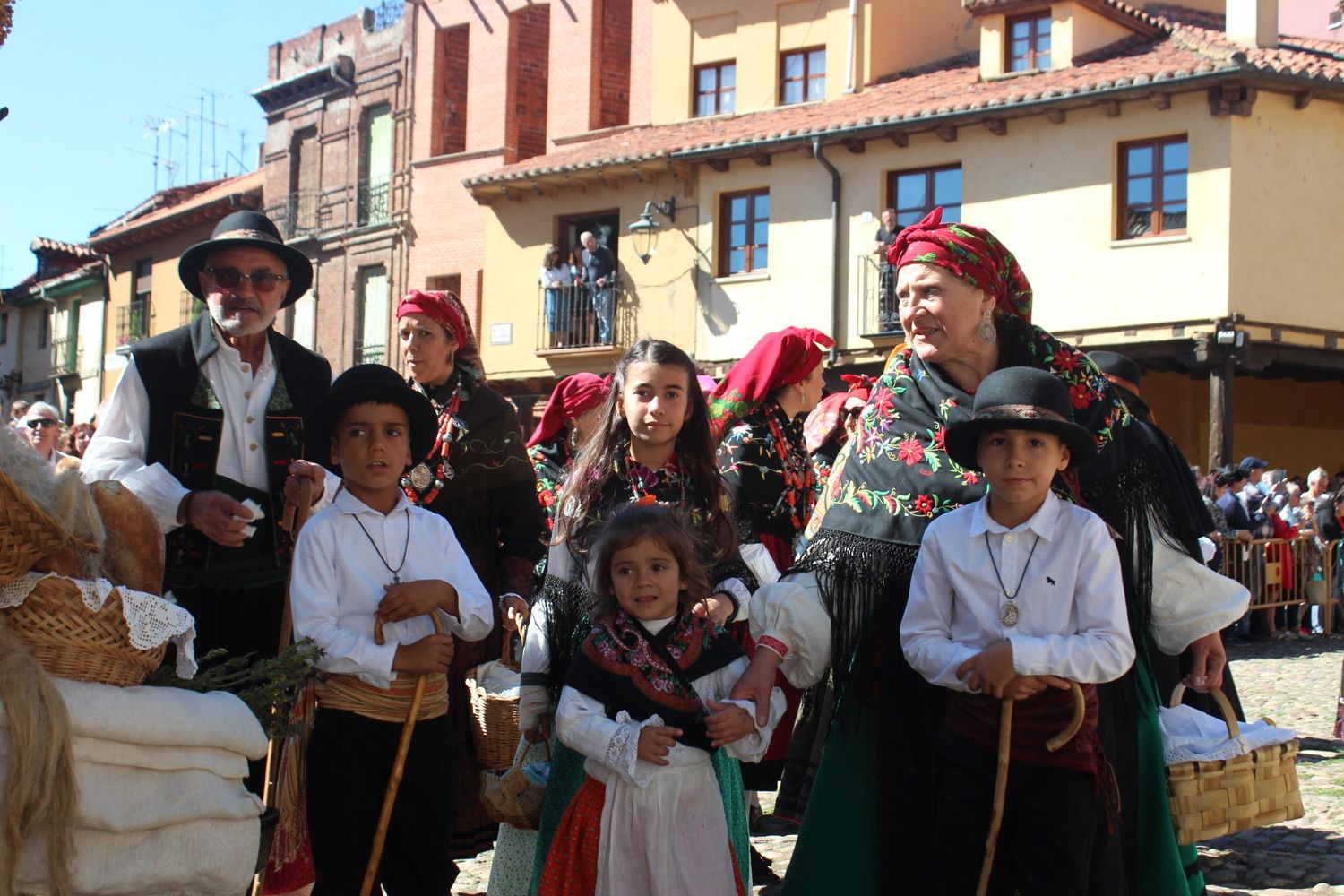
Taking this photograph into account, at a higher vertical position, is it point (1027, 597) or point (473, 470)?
point (473, 470)

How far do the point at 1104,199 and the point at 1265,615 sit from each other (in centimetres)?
708

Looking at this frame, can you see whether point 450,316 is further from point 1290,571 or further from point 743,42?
point 743,42

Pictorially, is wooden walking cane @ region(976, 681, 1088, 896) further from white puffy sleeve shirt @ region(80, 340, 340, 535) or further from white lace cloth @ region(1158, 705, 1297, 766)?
white puffy sleeve shirt @ region(80, 340, 340, 535)

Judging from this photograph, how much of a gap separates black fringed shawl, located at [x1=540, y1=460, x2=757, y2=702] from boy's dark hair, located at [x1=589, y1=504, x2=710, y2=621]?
13 cm

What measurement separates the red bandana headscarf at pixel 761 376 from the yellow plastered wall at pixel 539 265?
17695 millimetres

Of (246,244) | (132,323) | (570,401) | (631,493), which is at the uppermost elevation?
(132,323)

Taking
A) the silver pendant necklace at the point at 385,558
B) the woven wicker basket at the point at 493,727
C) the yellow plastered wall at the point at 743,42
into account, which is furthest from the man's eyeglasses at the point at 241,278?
the yellow plastered wall at the point at 743,42

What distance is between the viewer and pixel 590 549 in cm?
426

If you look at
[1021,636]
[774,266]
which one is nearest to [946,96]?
[774,266]

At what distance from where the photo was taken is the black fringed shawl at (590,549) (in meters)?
4.18

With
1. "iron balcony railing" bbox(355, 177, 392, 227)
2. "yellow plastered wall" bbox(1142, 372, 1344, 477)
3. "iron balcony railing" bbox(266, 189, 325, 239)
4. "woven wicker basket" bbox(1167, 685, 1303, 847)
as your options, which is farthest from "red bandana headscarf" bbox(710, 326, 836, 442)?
"iron balcony railing" bbox(266, 189, 325, 239)

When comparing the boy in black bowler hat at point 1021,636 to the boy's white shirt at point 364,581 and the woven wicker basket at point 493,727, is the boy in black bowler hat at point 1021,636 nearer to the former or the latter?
the boy's white shirt at point 364,581

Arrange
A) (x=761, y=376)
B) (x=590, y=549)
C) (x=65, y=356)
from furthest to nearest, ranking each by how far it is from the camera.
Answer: (x=65, y=356)
(x=761, y=376)
(x=590, y=549)

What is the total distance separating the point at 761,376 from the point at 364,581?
2.58 m
